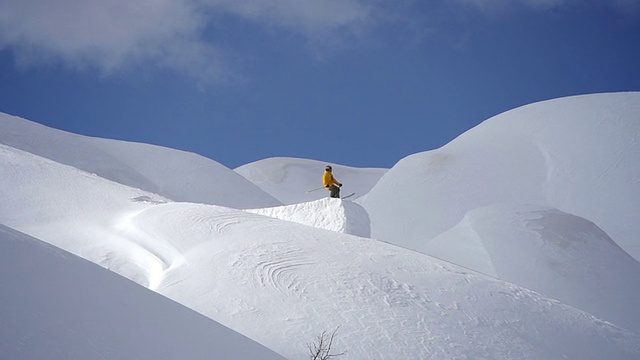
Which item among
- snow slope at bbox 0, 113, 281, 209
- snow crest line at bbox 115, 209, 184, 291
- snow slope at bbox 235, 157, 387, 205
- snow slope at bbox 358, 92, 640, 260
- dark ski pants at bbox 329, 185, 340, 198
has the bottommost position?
snow crest line at bbox 115, 209, 184, 291

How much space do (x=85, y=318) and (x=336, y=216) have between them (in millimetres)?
8793

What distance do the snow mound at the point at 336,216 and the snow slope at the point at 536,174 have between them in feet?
36.9

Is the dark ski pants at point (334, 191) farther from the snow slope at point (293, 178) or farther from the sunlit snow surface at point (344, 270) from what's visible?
the snow slope at point (293, 178)

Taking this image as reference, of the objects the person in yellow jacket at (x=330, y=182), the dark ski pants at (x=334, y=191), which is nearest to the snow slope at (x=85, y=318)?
the person in yellow jacket at (x=330, y=182)

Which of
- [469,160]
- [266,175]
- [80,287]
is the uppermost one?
[266,175]

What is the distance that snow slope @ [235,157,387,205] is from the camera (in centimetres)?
5038

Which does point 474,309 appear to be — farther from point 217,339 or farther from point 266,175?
point 266,175

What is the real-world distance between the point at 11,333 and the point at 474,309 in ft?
21.3

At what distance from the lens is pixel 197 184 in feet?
93.4

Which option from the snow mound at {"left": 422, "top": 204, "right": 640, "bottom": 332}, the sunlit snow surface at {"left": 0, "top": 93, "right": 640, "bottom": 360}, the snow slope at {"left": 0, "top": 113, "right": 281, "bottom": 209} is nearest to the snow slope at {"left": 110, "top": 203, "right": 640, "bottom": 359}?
the sunlit snow surface at {"left": 0, "top": 93, "right": 640, "bottom": 360}

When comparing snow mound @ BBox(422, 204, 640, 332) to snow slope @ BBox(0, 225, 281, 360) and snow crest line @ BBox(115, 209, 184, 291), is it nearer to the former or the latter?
snow crest line @ BBox(115, 209, 184, 291)

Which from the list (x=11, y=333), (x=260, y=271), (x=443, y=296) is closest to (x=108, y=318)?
(x=11, y=333)

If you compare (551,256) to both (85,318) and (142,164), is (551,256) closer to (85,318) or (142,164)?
(85,318)

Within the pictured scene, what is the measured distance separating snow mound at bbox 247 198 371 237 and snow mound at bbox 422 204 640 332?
22.6 feet
